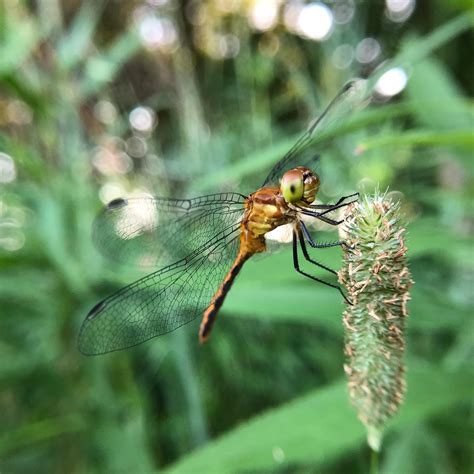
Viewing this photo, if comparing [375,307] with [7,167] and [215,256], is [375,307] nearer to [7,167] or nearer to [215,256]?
[215,256]

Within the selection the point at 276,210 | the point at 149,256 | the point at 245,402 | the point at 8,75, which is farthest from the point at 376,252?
the point at 245,402

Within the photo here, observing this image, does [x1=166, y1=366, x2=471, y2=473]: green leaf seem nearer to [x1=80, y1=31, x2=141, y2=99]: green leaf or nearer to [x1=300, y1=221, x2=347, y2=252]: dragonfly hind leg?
[x1=300, y1=221, x2=347, y2=252]: dragonfly hind leg

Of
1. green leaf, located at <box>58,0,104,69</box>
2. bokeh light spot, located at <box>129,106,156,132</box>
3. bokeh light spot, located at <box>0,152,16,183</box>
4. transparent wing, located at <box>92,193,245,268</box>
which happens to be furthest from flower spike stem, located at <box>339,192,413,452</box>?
bokeh light spot, located at <box>129,106,156,132</box>

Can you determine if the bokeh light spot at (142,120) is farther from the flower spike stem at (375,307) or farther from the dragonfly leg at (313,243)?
the flower spike stem at (375,307)

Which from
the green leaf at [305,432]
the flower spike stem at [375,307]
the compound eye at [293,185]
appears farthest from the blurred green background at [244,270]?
the flower spike stem at [375,307]

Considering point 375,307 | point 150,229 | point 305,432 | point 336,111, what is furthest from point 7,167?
point 375,307
